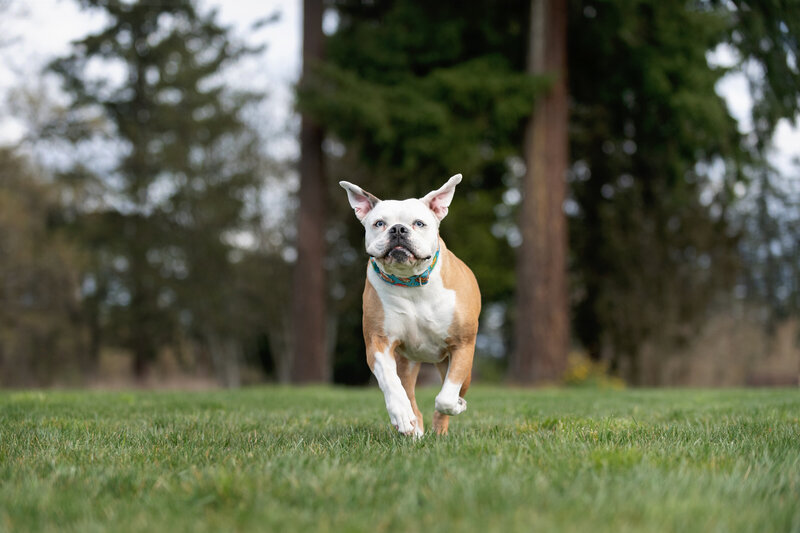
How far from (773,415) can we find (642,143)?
11.7 m

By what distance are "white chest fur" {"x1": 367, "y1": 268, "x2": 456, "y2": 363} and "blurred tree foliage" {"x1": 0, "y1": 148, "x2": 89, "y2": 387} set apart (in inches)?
831

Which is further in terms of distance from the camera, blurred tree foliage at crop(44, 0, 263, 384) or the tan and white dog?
blurred tree foliage at crop(44, 0, 263, 384)

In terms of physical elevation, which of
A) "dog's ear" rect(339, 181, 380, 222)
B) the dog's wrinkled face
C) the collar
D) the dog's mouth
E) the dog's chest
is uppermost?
"dog's ear" rect(339, 181, 380, 222)

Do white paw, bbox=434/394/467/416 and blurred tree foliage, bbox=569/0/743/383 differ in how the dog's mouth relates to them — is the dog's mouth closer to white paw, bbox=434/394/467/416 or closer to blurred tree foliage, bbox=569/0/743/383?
white paw, bbox=434/394/467/416

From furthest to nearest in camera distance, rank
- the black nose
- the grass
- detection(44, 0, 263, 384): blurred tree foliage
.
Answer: detection(44, 0, 263, 384): blurred tree foliage → the black nose → the grass

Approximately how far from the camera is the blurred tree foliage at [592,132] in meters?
13.8

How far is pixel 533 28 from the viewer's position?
14.0 meters

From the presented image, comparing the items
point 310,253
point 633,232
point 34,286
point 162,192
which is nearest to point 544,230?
point 310,253

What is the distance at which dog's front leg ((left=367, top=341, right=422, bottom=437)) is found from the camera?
4.04 m

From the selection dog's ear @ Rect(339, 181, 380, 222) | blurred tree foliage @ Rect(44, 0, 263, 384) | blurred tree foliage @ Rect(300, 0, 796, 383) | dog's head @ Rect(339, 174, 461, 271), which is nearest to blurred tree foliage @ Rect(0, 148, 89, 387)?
blurred tree foliage @ Rect(44, 0, 263, 384)

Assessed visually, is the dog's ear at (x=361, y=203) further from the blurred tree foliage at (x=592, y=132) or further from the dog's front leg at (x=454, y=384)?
the blurred tree foliage at (x=592, y=132)

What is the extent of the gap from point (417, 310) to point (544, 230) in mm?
9532

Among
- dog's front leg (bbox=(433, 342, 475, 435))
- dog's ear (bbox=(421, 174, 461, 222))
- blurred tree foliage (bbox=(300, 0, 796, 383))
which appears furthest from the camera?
blurred tree foliage (bbox=(300, 0, 796, 383))

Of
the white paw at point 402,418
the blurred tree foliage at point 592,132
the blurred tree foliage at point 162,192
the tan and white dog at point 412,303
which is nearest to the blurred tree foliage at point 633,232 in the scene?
the blurred tree foliage at point 592,132
